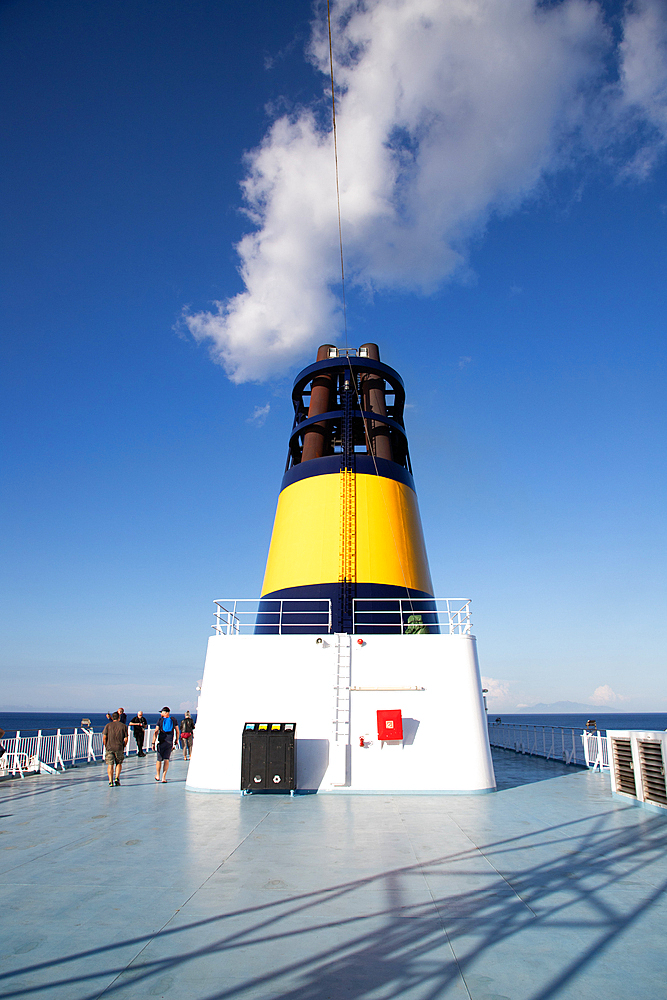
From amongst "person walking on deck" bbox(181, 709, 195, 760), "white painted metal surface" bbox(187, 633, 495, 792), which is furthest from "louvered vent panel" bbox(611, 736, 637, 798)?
"person walking on deck" bbox(181, 709, 195, 760)

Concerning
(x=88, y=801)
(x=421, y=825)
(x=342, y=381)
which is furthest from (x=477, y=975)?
(x=342, y=381)

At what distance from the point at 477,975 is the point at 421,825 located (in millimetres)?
5108

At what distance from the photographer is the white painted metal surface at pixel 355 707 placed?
39.0ft

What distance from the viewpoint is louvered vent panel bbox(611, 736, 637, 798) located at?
1122 centimetres

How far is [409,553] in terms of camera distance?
623 inches

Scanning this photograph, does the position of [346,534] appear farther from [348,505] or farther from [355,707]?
[355,707]

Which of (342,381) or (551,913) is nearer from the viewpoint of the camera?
(551,913)

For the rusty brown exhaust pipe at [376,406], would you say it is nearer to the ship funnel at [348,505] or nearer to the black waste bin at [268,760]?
the ship funnel at [348,505]

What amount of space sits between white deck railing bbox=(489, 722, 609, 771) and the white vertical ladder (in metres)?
6.57

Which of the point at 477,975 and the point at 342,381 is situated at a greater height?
the point at 342,381

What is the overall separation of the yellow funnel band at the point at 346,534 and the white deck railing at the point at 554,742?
20.2ft

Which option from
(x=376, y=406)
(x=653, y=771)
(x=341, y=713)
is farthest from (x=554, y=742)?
(x=376, y=406)

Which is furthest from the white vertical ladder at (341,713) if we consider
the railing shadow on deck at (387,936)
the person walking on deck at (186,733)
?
the person walking on deck at (186,733)

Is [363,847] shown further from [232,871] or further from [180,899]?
[180,899]
